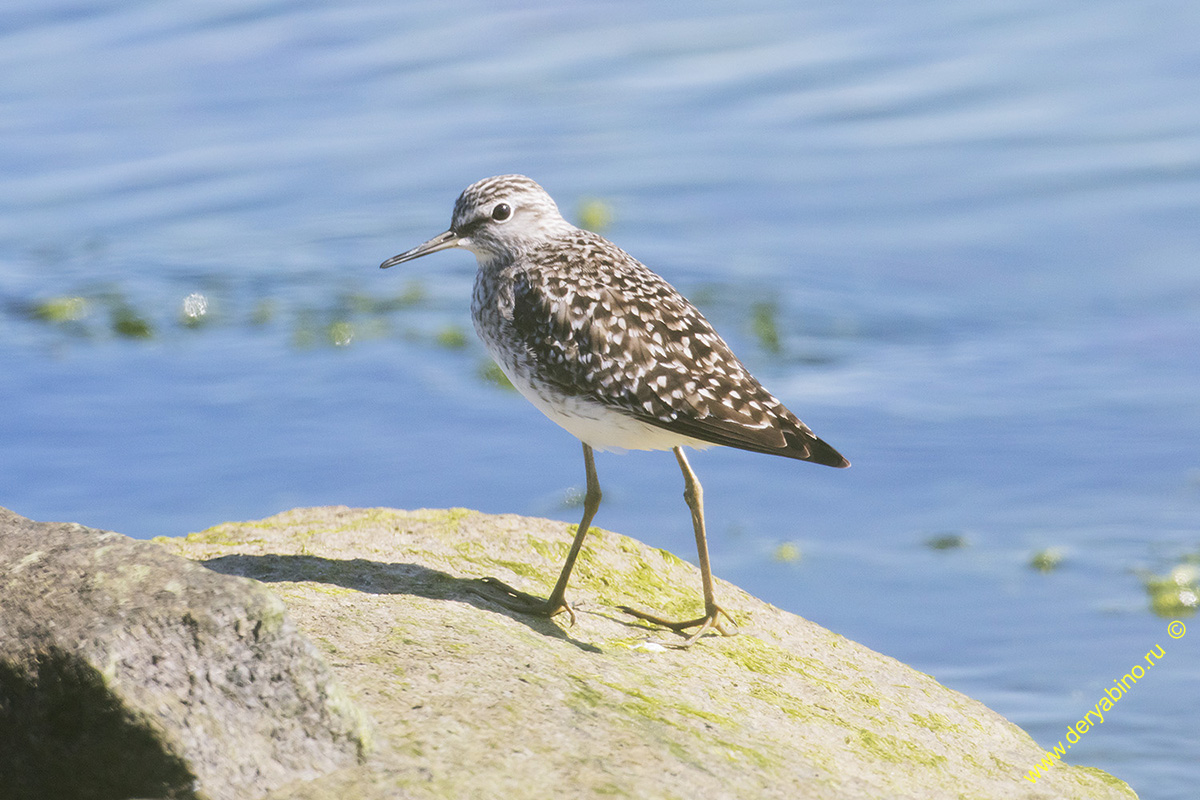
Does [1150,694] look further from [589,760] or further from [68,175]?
[68,175]

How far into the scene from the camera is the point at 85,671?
136 inches

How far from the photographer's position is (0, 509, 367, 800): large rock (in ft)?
11.3

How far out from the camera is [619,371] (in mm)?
5391

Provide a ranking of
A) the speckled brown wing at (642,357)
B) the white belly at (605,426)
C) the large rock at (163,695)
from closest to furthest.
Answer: the large rock at (163,695)
the speckled brown wing at (642,357)
the white belly at (605,426)

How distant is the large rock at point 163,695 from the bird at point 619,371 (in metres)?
Result: 1.94

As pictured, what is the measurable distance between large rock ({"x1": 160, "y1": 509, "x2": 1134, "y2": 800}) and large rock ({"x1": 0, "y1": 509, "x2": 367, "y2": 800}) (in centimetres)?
14

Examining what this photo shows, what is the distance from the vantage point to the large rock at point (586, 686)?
12.6 feet

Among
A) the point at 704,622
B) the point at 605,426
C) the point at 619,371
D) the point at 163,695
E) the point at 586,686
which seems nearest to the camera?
the point at 163,695

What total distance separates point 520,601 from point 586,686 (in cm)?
114

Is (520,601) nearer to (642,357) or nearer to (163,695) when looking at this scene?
(642,357)

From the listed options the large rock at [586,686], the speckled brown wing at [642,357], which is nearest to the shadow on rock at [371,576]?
the large rock at [586,686]

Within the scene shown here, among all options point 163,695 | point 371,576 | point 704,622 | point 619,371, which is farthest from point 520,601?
point 163,695

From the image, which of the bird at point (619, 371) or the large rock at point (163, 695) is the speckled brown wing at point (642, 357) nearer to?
the bird at point (619, 371)

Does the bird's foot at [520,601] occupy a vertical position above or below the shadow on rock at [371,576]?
below
